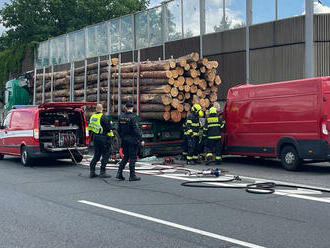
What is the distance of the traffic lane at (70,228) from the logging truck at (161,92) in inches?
261

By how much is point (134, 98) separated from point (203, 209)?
353 inches

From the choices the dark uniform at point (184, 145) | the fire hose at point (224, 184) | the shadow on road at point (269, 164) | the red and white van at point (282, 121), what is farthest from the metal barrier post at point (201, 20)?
the fire hose at point (224, 184)

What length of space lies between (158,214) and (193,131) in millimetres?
7264

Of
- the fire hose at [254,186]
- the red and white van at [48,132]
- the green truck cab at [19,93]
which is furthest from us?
the green truck cab at [19,93]

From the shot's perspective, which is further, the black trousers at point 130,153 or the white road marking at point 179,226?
the black trousers at point 130,153

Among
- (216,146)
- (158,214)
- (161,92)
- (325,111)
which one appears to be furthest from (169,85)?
(158,214)

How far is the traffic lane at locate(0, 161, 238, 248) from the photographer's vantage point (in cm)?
577

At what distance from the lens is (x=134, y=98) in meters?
16.2

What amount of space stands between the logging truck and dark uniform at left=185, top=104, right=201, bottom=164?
0.95 metres

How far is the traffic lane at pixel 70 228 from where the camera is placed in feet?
18.9

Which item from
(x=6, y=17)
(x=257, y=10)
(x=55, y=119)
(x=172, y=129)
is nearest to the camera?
(x=55, y=119)

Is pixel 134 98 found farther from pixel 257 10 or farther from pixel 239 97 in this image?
pixel 257 10

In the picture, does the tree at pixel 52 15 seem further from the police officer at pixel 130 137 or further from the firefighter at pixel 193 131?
the police officer at pixel 130 137

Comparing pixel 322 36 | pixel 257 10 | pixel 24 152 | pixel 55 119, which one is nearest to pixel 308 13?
pixel 322 36
